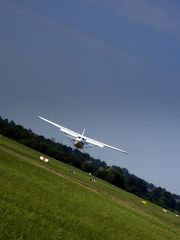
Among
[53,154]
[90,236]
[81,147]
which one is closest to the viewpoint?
[90,236]

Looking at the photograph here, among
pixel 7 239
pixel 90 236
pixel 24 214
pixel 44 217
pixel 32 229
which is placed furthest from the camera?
pixel 90 236

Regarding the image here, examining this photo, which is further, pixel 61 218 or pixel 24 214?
pixel 61 218

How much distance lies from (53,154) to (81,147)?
1315 inches

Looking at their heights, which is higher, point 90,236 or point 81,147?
point 81,147

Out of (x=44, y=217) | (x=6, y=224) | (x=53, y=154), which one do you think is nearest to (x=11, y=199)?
(x=44, y=217)

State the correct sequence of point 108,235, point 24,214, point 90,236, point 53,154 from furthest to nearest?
point 53,154 → point 108,235 → point 90,236 → point 24,214

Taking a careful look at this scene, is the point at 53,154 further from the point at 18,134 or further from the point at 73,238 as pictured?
the point at 73,238

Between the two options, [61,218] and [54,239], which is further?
[61,218]

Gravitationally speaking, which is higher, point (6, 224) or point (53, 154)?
point (53, 154)

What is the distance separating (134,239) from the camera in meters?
30.7

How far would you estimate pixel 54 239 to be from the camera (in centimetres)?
1731

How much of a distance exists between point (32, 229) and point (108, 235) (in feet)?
33.8

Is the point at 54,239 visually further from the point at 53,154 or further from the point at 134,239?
the point at 53,154

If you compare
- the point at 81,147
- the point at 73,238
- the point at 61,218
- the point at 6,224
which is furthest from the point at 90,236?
the point at 81,147
